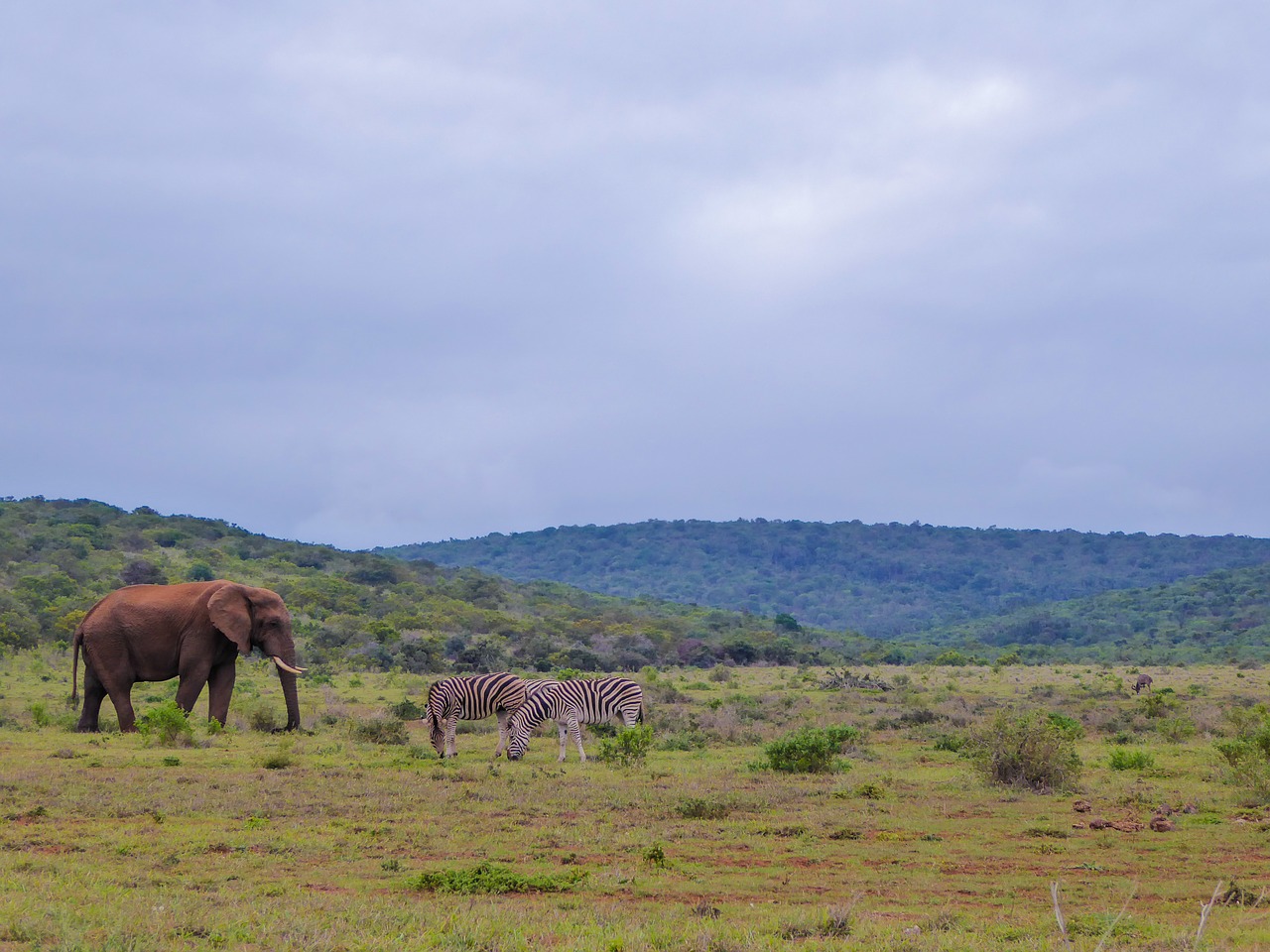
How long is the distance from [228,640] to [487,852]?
12.4 meters

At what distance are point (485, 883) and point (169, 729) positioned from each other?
11.9 m

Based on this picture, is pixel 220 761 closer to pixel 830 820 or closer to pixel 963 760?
pixel 830 820

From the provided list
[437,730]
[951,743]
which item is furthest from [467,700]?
[951,743]

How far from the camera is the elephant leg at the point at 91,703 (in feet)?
72.6

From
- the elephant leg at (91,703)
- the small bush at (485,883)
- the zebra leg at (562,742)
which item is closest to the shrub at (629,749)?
the zebra leg at (562,742)

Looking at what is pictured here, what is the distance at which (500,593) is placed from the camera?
74000 mm

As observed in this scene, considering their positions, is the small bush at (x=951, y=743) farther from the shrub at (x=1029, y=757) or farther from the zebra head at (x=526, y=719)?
the zebra head at (x=526, y=719)

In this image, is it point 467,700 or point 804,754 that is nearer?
point 804,754

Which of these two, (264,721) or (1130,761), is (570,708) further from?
(1130,761)

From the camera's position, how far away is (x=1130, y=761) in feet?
61.3

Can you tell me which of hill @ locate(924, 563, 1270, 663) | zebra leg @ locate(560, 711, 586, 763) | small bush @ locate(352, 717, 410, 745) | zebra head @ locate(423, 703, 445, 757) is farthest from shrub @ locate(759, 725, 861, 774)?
hill @ locate(924, 563, 1270, 663)

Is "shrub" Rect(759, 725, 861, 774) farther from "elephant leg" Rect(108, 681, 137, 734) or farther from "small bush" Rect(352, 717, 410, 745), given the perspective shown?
"elephant leg" Rect(108, 681, 137, 734)

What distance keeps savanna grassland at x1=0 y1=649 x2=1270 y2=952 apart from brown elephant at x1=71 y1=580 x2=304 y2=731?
3.93 ft

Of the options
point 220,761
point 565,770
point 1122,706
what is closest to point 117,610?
point 220,761
